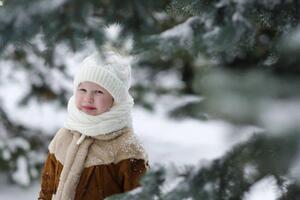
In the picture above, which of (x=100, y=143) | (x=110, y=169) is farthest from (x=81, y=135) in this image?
(x=110, y=169)

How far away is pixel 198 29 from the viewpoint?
4.73 feet

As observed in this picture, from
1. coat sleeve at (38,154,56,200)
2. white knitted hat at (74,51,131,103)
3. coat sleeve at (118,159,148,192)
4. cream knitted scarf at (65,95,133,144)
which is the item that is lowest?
coat sleeve at (118,159,148,192)

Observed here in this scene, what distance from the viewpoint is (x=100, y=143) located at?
2518mm

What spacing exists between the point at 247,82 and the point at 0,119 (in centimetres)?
466

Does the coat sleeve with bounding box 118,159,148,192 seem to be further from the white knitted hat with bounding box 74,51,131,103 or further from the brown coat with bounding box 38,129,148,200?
the white knitted hat with bounding box 74,51,131,103

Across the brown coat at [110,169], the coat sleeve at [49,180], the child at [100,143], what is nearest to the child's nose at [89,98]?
the child at [100,143]

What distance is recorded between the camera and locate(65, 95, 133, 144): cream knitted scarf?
246 centimetres

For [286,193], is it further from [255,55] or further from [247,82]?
[255,55]

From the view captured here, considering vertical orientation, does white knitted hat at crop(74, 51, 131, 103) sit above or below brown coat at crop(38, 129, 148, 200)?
above

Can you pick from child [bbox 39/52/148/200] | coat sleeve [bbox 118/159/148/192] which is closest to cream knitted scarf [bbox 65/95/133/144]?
child [bbox 39/52/148/200]

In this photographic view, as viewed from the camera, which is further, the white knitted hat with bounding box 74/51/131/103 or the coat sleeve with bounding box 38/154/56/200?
the coat sleeve with bounding box 38/154/56/200

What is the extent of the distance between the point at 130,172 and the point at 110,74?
406 mm

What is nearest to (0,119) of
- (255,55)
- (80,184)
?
(80,184)

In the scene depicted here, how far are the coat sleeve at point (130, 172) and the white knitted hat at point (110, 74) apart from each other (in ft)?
0.88
